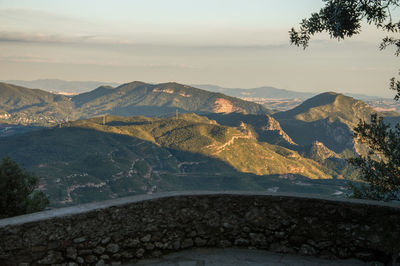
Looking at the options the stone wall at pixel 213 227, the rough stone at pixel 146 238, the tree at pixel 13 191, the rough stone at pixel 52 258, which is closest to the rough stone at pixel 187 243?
the stone wall at pixel 213 227

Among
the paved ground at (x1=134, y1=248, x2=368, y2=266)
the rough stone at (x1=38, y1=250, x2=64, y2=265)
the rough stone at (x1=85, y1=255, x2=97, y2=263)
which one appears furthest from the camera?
the paved ground at (x1=134, y1=248, x2=368, y2=266)

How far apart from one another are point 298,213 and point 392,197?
10195 mm

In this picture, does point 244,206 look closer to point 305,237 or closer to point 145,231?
point 305,237

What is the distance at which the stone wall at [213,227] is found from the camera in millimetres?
7789

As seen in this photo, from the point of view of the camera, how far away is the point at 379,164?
59.5 feet

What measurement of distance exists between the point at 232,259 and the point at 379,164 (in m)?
12.3

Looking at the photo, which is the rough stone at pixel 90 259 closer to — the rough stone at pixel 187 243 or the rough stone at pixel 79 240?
the rough stone at pixel 79 240

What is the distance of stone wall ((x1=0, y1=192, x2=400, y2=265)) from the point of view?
779 cm

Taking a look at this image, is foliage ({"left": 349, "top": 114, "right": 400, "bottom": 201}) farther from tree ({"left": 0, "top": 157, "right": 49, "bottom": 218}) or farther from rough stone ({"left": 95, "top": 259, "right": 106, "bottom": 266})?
tree ({"left": 0, "top": 157, "right": 49, "bottom": 218})

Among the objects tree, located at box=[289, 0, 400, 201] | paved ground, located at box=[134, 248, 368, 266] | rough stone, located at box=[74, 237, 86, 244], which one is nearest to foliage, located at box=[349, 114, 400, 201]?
tree, located at box=[289, 0, 400, 201]

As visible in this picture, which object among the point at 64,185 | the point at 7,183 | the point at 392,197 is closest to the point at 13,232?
the point at 392,197

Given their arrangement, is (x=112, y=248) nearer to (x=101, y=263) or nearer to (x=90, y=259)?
(x=101, y=263)

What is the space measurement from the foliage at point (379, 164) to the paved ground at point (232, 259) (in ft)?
31.0

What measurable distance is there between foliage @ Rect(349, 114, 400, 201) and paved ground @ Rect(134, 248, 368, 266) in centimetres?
945
